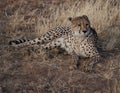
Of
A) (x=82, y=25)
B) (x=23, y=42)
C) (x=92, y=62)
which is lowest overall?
(x=92, y=62)

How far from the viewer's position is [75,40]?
5.93m

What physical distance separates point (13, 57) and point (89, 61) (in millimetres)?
1115

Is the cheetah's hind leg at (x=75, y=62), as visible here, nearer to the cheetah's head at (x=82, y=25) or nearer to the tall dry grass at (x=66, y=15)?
the cheetah's head at (x=82, y=25)

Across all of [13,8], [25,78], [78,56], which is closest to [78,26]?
[78,56]

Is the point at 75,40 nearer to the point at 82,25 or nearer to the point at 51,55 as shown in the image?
the point at 82,25

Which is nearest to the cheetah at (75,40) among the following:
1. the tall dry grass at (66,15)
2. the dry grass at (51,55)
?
the dry grass at (51,55)

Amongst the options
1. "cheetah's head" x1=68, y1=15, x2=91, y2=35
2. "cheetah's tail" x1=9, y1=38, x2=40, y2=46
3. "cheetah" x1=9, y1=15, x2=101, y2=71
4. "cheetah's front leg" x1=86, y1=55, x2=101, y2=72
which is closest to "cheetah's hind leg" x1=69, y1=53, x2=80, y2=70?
"cheetah" x1=9, y1=15, x2=101, y2=71

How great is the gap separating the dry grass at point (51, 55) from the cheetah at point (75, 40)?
160 mm

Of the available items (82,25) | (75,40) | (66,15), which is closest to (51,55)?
(75,40)

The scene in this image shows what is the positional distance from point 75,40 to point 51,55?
1.41ft

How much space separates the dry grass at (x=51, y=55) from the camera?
4.95m

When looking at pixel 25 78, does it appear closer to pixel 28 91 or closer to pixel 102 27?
pixel 28 91

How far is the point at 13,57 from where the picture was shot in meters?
5.75

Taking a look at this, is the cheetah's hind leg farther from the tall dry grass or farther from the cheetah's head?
the tall dry grass
